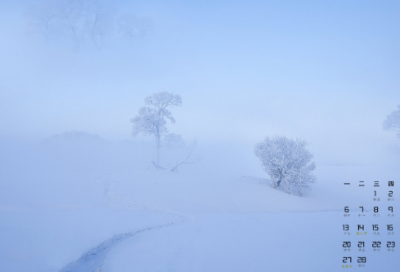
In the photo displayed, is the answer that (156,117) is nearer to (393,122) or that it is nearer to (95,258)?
(95,258)

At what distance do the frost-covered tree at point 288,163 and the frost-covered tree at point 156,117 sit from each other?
1081 centimetres

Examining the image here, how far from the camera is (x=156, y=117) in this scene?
830 inches

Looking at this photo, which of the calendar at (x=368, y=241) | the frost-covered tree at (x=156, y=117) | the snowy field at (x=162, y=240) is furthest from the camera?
the frost-covered tree at (x=156, y=117)

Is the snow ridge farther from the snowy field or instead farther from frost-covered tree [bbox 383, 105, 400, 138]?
frost-covered tree [bbox 383, 105, 400, 138]

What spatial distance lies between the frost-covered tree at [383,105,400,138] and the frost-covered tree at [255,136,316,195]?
91.5 ft

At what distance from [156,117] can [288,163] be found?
45.4 feet

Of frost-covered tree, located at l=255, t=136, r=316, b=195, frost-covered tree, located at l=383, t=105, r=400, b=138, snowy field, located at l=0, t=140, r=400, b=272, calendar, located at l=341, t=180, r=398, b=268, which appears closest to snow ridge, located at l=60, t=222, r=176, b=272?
snowy field, located at l=0, t=140, r=400, b=272

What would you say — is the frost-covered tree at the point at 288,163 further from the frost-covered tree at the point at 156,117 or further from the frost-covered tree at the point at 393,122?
the frost-covered tree at the point at 393,122

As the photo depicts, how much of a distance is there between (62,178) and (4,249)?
434 inches

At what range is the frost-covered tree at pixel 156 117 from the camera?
20969 millimetres

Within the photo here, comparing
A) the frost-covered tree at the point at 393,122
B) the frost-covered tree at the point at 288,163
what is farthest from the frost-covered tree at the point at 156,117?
the frost-covered tree at the point at 393,122

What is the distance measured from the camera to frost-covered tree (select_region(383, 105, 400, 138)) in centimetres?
3119

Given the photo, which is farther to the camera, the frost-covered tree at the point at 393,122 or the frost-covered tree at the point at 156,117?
the frost-covered tree at the point at 393,122

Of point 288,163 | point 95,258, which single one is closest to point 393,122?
point 288,163
